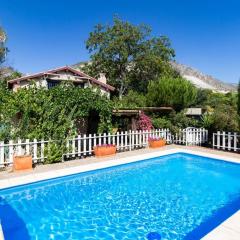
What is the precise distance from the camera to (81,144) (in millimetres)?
14039

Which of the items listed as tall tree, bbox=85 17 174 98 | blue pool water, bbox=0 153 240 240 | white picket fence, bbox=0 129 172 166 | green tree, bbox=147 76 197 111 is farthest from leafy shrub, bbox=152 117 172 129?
tall tree, bbox=85 17 174 98

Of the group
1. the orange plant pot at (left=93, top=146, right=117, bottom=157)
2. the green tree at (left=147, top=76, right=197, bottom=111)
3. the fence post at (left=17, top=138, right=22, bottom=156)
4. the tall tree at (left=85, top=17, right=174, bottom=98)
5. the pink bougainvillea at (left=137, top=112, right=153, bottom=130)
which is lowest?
the orange plant pot at (left=93, top=146, right=117, bottom=157)

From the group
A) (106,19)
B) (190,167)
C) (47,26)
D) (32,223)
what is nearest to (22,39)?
(47,26)

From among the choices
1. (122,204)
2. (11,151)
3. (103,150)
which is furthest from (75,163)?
(122,204)

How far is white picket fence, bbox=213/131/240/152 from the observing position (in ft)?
Result: 50.9

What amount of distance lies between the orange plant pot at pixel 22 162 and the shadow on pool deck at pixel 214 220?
278 inches

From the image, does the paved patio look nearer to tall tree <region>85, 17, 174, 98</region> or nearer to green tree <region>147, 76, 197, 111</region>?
green tree <region>147, 76, 197, 111</region>

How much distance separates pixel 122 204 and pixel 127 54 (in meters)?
38.9

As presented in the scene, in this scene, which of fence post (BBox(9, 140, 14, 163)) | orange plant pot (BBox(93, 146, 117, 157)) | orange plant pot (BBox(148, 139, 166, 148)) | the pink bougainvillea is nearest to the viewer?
fence post (BBox(9, 140, 14, 163))

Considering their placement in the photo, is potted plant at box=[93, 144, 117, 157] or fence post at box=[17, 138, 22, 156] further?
potted plant at box=[93, 144, 117, 157]

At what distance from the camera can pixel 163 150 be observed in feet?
50.9

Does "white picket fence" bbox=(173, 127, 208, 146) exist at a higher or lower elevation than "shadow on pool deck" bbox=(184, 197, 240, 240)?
higher

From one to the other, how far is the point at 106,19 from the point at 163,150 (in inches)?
1410

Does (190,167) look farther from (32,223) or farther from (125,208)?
(32,223)
